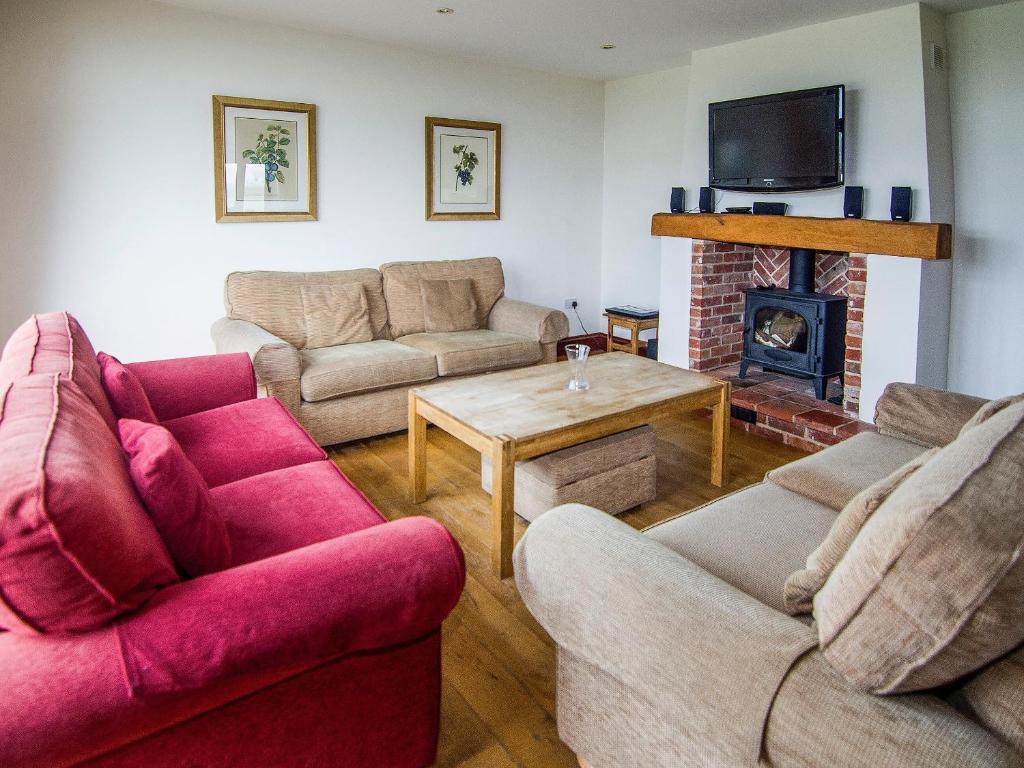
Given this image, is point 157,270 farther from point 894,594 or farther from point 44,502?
point 894,594

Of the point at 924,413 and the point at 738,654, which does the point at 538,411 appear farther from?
the point at 738,654

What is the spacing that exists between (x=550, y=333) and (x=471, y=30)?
6.01 ft

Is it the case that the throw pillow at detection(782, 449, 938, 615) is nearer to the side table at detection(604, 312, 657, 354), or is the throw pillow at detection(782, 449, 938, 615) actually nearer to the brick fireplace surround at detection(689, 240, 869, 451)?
the brick fireplace surround at detection(689, 240, 869, 451)

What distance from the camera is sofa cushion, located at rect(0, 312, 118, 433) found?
73.2 inches

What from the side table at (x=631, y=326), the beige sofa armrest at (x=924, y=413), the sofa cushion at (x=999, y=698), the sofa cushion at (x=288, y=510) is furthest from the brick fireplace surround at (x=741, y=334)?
the sofa cushion at (x=999, y=698)

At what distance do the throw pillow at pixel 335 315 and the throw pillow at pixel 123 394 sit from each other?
1.86 metres

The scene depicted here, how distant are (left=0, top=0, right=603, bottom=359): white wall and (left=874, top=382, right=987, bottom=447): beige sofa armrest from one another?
3.37 m

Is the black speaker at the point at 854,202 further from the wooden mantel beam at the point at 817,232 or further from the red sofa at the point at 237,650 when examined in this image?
the red sofa at the point at 237,650

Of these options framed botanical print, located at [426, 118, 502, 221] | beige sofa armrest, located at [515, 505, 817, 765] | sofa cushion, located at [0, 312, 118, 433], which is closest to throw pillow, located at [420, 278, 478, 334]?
framed botanical print, located at [426, 118, 502, 221]

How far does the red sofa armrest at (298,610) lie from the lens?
1.14 m

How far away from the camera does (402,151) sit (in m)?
4.83

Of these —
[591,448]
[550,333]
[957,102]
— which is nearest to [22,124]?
[550,333]

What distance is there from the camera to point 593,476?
277 cm

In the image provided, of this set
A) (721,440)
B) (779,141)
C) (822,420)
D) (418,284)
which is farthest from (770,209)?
(418,284)
